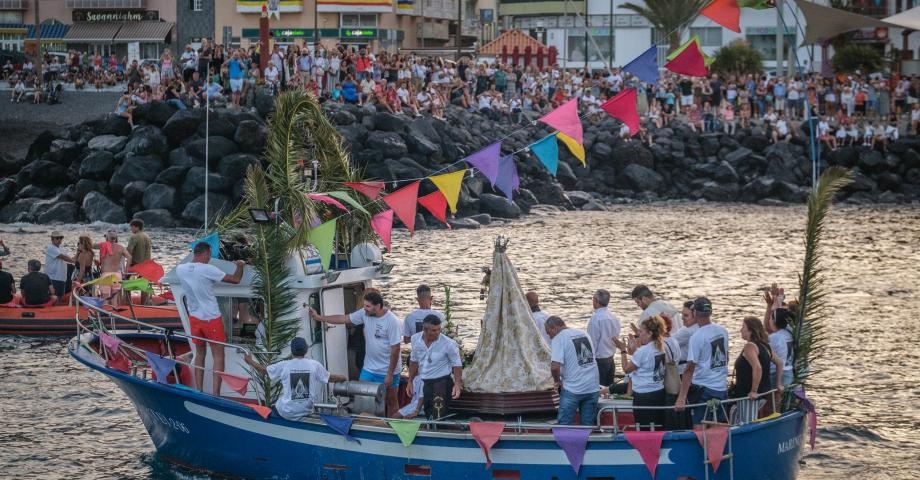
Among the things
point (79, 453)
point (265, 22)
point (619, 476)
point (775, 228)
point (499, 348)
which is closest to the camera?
point (619, 476)

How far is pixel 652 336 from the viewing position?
14312mm

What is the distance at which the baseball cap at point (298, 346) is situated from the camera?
47.9 ft

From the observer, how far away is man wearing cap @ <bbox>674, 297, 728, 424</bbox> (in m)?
14.3

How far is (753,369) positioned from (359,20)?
6929 centimetres

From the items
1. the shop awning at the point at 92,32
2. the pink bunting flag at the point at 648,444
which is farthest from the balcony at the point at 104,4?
the pink bunting flag at the point at 648,444

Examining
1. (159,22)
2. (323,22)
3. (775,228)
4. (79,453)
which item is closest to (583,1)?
(323,22)

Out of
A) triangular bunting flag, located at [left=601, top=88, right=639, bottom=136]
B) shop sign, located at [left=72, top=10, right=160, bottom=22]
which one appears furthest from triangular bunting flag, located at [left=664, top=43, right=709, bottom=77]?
shop sign, located at [left=72, top=10, right=160, bottom=22]

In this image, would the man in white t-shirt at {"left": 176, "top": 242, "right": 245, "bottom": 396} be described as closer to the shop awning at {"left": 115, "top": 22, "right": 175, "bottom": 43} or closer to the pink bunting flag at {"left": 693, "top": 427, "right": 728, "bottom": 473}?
the pink bunting flag at {"left": 693, "top": 427, "right": 728, "bottom": 473}

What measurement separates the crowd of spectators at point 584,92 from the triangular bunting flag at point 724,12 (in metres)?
32.4

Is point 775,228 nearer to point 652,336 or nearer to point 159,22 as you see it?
point 652,336

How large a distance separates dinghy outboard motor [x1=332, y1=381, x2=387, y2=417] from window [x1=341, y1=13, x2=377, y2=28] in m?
67.1

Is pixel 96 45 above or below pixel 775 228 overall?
above

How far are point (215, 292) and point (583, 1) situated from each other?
72.4m

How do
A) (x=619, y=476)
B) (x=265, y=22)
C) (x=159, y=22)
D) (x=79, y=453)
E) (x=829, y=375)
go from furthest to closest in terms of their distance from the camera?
(x=159, y=22), (x=265, y=22), (x=829, y=375), (x=79, y=453), (x=619, y=476)
